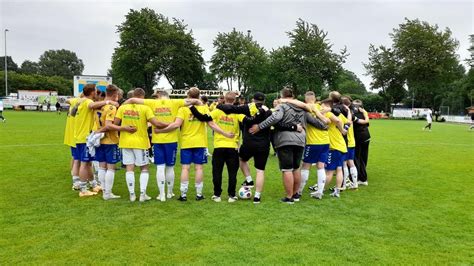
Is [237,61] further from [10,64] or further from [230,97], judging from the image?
[10,64]

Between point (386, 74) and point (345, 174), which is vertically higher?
point (386, 74)

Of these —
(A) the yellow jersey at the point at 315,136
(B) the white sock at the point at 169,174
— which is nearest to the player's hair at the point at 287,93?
(A) the yellow jersey at the point at 315,136

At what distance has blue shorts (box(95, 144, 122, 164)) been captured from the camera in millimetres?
7590

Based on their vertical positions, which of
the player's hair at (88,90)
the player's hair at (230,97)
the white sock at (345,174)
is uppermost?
the player's hair at (88,90)

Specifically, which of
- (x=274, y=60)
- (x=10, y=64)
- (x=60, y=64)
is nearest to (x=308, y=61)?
(x=274, y=60)

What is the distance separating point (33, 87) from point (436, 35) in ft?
269

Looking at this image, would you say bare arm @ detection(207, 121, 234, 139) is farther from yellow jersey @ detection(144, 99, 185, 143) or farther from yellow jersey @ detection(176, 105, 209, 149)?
yellow jersey @ detection(144, 99, 185, 143)

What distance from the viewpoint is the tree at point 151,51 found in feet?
179

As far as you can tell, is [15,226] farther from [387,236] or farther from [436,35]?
[436,35]

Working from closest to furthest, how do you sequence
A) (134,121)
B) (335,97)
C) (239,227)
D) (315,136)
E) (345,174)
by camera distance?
(239,227), (134,121), (315,136), (335,97), (345,174)

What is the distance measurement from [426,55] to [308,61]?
22226 mm

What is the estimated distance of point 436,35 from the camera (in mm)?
63500

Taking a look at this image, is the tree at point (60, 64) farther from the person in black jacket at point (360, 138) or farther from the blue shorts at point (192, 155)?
the blue shorts at point (192, 155)

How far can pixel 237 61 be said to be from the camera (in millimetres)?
51906
